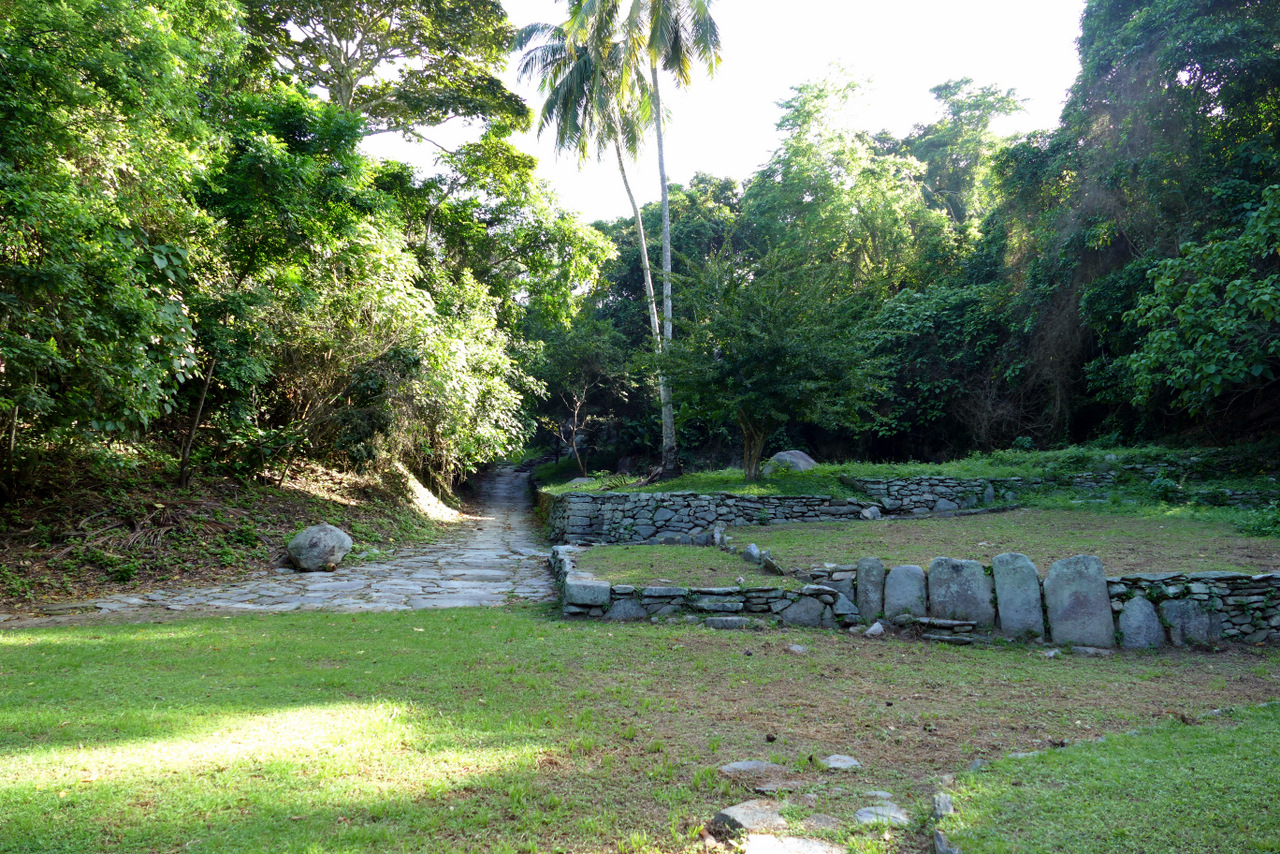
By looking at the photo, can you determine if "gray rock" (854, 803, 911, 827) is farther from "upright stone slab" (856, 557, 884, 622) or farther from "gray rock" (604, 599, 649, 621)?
"gray rock" (604, 599, 649, 621)

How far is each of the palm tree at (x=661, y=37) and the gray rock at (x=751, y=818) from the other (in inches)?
489

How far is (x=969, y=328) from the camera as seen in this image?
56.7 feet

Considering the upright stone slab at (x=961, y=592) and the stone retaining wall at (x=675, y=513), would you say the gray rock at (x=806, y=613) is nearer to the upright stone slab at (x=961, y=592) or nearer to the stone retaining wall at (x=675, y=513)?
the upright stone slab at (x=961, y=592)

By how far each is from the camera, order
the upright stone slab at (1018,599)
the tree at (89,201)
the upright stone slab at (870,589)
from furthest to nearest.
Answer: the upright stone slab at (870,589) → the tree at (89,201) → the upright stone slab at (1018,599)

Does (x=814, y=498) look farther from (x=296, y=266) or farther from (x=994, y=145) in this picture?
(x=994, y=145)

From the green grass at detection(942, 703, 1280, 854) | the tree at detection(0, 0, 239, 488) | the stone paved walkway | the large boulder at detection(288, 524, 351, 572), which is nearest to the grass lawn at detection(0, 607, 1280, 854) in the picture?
the green grass at detection(942, 703, 1280, 854)

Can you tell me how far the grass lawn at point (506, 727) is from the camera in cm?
250

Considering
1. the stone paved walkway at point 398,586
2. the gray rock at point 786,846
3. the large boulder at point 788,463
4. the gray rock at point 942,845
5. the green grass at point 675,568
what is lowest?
the stone paved walkway at point 398,586

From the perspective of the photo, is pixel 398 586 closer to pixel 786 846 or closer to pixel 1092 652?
pixel 786 846

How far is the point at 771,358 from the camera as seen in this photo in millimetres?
12477

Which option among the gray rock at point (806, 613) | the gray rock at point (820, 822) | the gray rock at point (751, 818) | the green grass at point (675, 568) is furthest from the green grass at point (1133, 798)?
the green grass at point (675, 568)

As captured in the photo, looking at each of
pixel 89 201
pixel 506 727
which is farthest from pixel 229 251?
pixel 506 727

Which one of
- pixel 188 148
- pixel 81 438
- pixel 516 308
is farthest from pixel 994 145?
pixel 81 438

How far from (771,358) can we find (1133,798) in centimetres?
1023
